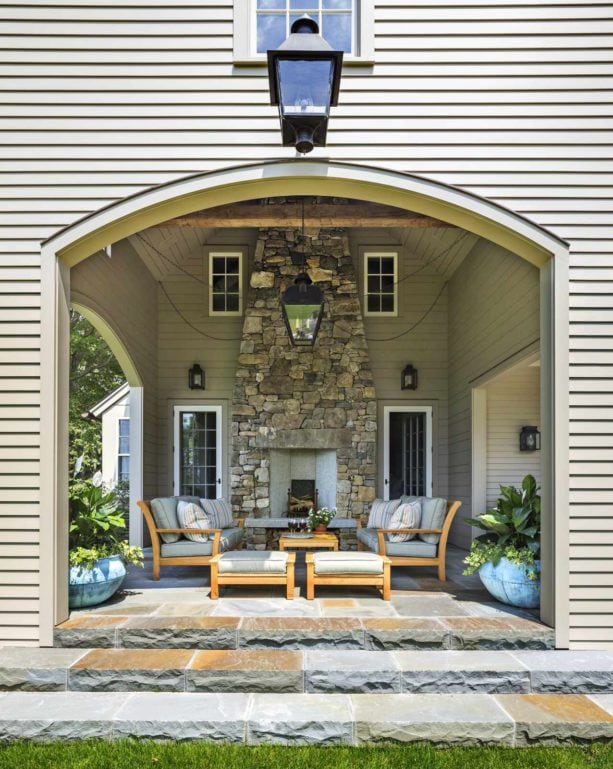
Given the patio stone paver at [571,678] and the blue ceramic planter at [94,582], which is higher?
the blue ceramic planter at [94,582]

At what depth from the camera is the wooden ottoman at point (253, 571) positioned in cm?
518

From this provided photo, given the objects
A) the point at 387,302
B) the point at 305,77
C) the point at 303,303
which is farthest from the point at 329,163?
the point at 387,302

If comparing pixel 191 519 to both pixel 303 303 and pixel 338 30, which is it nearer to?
pixel 303 303

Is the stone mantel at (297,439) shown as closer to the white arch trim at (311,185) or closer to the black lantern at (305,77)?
the white arch trim at (311,185)

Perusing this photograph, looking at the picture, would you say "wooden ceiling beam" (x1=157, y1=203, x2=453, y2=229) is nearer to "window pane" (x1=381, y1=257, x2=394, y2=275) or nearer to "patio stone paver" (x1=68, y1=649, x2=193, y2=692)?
"window pane" (x1=381, y1=257, x2=394, y2=275)

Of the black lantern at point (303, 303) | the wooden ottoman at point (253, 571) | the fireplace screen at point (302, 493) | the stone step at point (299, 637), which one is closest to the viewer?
the stone step at point (299, 637)

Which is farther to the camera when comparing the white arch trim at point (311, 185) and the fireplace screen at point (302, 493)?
the fireplace screen at point (302, 493)

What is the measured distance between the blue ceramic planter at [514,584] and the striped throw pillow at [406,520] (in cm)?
144

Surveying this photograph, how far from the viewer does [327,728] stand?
345 centimetres

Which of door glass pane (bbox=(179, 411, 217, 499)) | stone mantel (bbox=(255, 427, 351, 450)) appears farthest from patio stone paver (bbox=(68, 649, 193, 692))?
door glass pane (bbox=(179, 411, 217, 499))

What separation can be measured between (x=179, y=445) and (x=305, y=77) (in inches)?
273

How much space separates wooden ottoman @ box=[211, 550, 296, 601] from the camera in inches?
204

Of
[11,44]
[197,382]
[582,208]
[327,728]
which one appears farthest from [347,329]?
[327,728]

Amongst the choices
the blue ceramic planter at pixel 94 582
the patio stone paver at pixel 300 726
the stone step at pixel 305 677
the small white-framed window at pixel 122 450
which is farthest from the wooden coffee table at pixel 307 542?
the small white-framed window at pixel 122 450
